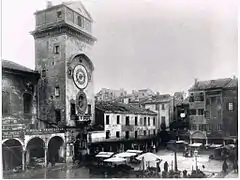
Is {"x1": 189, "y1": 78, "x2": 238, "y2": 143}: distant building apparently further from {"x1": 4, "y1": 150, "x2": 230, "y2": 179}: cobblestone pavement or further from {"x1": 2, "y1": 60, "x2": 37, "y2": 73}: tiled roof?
{"x1": 2, "y1": 60, "x2": 37, "y2": 73}: tiled roof

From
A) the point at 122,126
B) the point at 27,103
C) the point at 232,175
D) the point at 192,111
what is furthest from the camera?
the point at 122,126

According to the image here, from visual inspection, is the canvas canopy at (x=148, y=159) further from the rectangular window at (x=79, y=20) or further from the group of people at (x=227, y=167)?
the rectangular window at (x=79, y=20)

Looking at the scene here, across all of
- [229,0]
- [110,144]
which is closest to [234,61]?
[229,0]

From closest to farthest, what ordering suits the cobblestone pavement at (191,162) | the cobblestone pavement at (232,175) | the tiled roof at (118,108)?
the cobblestone pavement at (232,175)
the cobblestone pavement at (191,162)
the tiled roof at (118,108)

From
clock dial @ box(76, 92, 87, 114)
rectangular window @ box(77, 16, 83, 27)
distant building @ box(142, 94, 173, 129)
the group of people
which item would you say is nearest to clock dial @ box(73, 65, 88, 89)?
clock dial @ box(76, 92, 87, 114)

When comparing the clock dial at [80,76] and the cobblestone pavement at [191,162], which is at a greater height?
the clock dial at [80,76]

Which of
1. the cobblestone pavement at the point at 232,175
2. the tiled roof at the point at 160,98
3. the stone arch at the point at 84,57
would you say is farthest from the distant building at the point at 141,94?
the cobblestone pavement at the point at 232,175

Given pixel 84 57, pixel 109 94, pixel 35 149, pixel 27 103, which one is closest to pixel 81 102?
pixel 109 94

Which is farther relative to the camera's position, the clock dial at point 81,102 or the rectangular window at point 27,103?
the clock dial at point 81,102

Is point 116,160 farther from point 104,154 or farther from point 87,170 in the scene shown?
point 87,170
